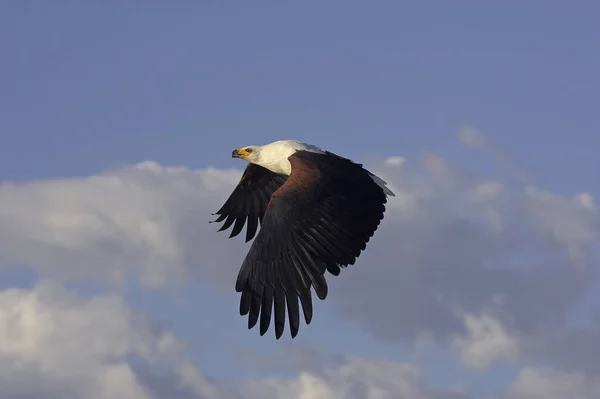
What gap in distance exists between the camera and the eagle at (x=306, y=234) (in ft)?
58.8

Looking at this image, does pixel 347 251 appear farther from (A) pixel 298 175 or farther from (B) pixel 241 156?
(B) pixel 241 156

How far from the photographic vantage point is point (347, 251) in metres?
18.5

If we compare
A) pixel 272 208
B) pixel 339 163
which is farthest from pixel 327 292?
pixel 339 163

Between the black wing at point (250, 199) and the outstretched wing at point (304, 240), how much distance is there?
3.09 meters

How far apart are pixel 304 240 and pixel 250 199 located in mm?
4862

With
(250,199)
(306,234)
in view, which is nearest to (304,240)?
(306,234)

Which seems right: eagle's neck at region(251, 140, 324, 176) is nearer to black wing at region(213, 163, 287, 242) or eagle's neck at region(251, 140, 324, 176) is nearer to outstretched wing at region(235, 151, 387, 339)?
black wing at region(213, 163, 287, 242)

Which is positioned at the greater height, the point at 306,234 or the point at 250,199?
the point at 250,199

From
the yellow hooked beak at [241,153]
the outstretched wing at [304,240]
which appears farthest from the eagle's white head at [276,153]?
the outstretched wing at [304,240]

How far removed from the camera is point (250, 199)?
23.3 m

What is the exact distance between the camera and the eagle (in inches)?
706

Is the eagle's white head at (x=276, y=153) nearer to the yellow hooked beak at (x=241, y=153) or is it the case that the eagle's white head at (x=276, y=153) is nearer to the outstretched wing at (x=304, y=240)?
the yellow hooked beak at (x=241, y=153)

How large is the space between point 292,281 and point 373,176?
11.8 feet

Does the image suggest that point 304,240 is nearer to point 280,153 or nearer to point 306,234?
point 306,234
